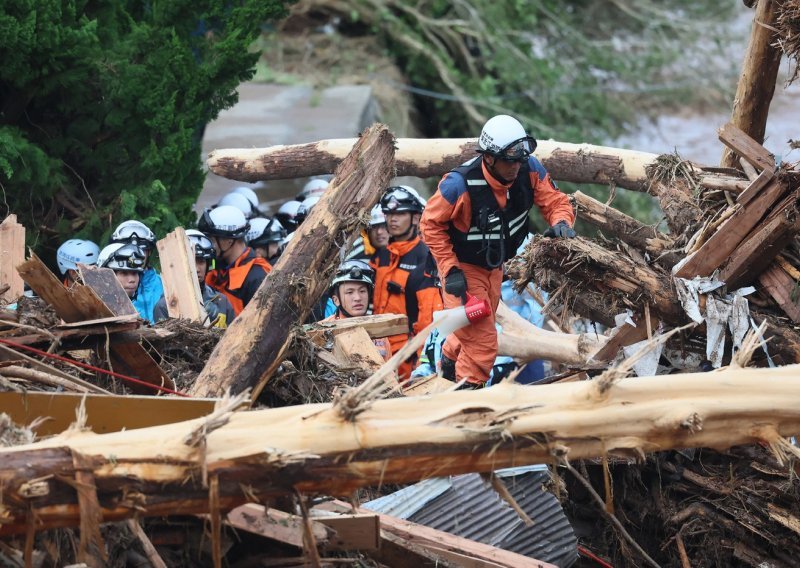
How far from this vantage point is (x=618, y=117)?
16406mm

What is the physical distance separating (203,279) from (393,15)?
29.9 ft

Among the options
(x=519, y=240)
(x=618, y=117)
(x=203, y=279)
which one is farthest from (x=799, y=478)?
(x=618, y=117)

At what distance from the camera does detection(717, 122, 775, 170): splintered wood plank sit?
21.2 feet

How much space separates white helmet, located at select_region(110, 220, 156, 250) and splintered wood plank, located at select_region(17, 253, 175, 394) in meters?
2.67

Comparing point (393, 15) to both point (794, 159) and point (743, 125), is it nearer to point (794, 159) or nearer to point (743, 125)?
point (743, 125)

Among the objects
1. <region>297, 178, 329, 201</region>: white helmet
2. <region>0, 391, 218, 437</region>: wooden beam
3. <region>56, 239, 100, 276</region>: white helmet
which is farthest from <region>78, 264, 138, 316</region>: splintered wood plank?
<region>297, 178, 329, 201</region>: white helmet

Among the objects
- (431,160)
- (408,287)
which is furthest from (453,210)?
(431,160)

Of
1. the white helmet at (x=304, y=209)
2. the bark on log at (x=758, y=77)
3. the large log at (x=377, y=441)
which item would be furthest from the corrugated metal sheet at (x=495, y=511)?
the white helmet at (x=304, y=209)

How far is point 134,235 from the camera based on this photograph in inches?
316

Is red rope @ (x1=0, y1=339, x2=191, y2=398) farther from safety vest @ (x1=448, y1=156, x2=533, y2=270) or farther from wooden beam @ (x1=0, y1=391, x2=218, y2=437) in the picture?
safety vest @ (x1=448, y1=156, x2=533, y2=270)

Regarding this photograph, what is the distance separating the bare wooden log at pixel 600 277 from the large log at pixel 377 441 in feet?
7.65

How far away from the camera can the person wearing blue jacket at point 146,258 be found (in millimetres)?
8016

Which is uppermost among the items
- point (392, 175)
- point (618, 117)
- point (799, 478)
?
point (392, 175)

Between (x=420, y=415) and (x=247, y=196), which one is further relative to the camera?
(x=247, y=196)
